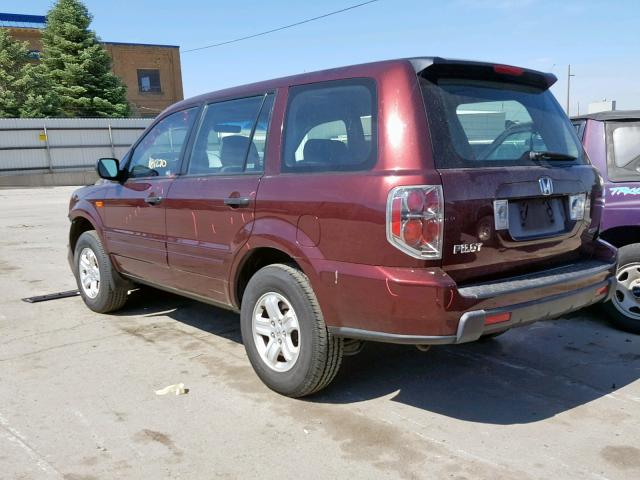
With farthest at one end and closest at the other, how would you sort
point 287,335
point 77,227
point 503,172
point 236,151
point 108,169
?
point 77,227 → point 108,169 → point 236,151 → point 287,335 → point 503,172

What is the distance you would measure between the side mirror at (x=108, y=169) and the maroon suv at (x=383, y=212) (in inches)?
39.1

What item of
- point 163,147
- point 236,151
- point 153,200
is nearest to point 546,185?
point 236,151

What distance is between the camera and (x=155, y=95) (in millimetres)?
47531

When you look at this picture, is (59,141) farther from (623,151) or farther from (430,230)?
(430,230)

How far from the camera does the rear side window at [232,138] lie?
3910 mm

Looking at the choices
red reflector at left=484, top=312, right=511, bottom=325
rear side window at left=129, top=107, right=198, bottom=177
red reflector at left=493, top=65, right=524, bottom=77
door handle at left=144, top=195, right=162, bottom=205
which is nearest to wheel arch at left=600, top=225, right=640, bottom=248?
red reflector at left=493, top=65, right=524, bottom=77

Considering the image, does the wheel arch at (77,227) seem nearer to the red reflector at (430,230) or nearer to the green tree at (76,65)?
the red reflector at (430,230)

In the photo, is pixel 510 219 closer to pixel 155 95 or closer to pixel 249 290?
pixel 249 290

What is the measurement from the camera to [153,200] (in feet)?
15.4

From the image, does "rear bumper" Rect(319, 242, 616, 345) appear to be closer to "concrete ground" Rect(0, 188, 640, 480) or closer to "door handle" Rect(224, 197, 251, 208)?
"concrete ground" Rect(0, 188, 640, 480)

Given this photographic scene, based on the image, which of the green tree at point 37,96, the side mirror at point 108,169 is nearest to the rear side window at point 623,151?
the side mirror at point 108,169

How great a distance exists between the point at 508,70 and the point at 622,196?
2019 millimetres

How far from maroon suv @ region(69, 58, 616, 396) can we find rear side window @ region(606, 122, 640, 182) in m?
1.25

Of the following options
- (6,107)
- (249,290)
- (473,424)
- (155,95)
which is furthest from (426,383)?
(155,95)
